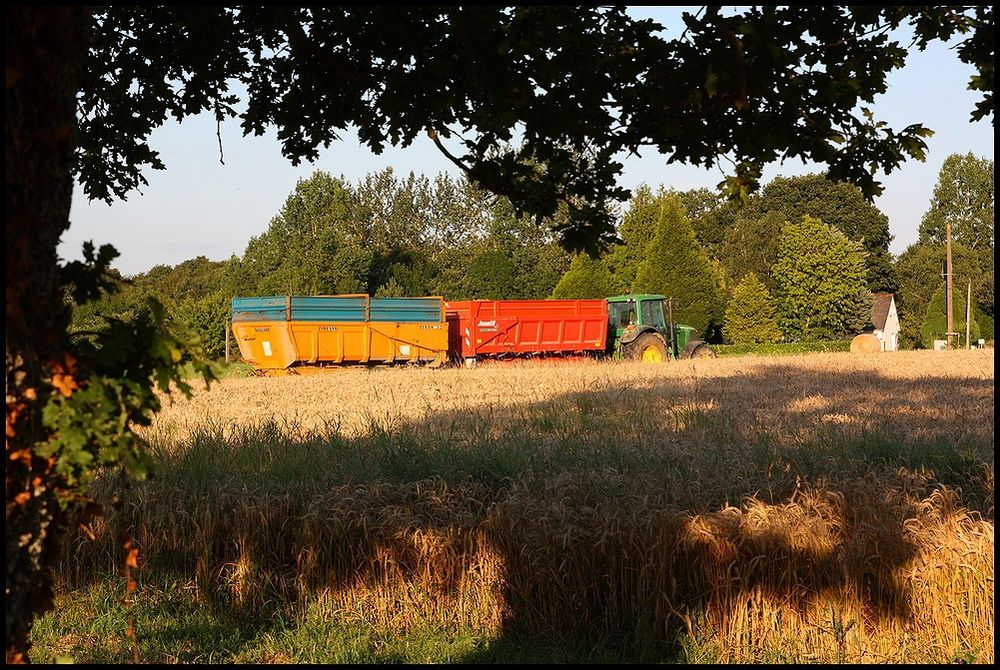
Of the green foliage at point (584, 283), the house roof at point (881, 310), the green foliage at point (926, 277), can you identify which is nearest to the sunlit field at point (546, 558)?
→ the green foliage at point (584, 283)

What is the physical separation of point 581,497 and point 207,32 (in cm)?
390

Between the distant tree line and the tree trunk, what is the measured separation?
34.4 m

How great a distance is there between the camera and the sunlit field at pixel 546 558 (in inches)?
235

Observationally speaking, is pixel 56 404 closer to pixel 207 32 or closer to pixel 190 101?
pixel 207 32

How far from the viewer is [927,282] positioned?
6406cm

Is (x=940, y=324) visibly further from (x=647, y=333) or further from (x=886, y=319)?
(x=647, y=333)

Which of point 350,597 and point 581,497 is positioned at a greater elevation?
point 581,497

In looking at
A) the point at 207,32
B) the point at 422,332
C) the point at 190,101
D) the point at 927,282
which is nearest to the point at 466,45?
the point at 207,32

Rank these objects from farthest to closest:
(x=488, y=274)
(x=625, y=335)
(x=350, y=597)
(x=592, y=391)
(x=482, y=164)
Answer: (x=488, y=274) < (x=625, y=335) < (x=592, y=391) < (x=350, y=597) < (x=482, y=164)

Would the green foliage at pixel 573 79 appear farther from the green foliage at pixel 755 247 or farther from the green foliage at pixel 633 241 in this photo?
the green foliage at pixel 755 247

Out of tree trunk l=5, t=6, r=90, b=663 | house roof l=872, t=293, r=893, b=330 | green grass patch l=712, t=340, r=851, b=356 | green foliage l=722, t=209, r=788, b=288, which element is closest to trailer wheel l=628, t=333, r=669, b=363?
green grass patch l=712, t=340, r=851, b=356

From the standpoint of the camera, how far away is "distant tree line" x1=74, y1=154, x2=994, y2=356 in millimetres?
44812

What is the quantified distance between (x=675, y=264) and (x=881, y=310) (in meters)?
23.2

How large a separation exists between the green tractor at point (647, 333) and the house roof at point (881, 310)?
35223mm
